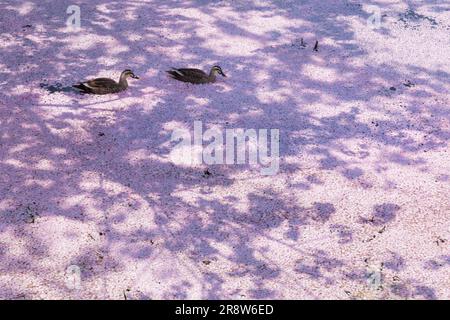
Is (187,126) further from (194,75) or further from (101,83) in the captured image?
(101,83)

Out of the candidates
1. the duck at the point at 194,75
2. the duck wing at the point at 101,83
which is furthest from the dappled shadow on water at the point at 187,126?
the duck wing at the point at 101,83

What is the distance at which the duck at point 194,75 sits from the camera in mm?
15281

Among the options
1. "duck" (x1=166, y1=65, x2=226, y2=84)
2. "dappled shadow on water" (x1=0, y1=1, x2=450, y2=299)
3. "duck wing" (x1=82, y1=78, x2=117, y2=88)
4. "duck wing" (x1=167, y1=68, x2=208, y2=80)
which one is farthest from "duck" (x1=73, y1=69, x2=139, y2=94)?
"duck wing" (x1=167, y1=68, x2=208, y2=80)

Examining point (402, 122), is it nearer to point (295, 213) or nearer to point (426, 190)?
point (426, 190)

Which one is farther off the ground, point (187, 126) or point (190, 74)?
point (190, 74)

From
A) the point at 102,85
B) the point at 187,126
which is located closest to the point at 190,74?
the point at 187,126

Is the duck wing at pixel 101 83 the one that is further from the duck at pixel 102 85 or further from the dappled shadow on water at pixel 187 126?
the dappled shadow on water at pixel 187 126

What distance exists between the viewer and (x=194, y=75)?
1529cm

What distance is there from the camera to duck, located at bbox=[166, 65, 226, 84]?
15.3 m

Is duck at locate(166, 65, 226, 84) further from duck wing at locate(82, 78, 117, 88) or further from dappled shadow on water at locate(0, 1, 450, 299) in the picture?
duck wing at locate(82, 78, 117, 88)

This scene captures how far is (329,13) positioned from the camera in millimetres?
20047
